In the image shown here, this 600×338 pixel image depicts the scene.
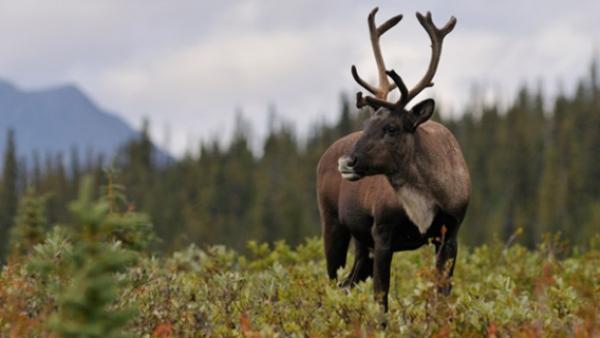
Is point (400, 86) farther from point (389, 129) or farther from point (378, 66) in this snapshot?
point (378, 66)

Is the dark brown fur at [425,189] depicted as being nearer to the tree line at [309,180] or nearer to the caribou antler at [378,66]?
the caribou antler at [378,66]

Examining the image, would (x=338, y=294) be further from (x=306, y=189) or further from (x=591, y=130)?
(x=306, y=189)

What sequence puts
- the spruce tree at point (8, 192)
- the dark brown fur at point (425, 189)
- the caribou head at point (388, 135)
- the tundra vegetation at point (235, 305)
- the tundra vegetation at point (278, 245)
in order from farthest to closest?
the spruce tree at point (8, 192) → the dark brown fur at point (425, 189) → the caribou head at point (388, 135) → the tundra vegetation at point (278, 245) → the tundra vegetation at point (235, 305)

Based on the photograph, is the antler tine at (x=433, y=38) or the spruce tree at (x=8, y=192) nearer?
the antler tine at (x=433, y=38)

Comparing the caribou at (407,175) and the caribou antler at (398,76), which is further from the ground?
the caribou antler at (398,76)

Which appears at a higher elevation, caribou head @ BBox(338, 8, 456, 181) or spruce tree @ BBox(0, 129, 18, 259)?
caribou head @ BBox(338, 8, 456, 181)

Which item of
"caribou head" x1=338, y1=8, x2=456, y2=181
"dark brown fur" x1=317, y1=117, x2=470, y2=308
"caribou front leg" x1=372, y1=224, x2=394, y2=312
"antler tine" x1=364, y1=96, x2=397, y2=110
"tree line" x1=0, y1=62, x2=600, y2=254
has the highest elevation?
"antler tine" x1=364, y1=96, x2=397, y2=110

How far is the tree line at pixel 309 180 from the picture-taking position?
111750 millimetres

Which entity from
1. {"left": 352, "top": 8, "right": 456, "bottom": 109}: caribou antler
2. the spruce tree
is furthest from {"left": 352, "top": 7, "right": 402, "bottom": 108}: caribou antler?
the spruce tree

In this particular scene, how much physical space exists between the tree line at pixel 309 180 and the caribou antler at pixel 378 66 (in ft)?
268

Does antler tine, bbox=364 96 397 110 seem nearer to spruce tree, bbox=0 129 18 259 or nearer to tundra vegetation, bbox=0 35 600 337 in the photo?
tundra vegetation, bbox=0 35 600 337

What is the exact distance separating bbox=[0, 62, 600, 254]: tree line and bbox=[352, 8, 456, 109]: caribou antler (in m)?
82.0

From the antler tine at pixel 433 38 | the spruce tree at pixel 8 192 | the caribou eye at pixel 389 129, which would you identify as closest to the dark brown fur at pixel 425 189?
the caribou eye at pixel 389 129

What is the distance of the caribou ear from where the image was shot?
875 centimetres
